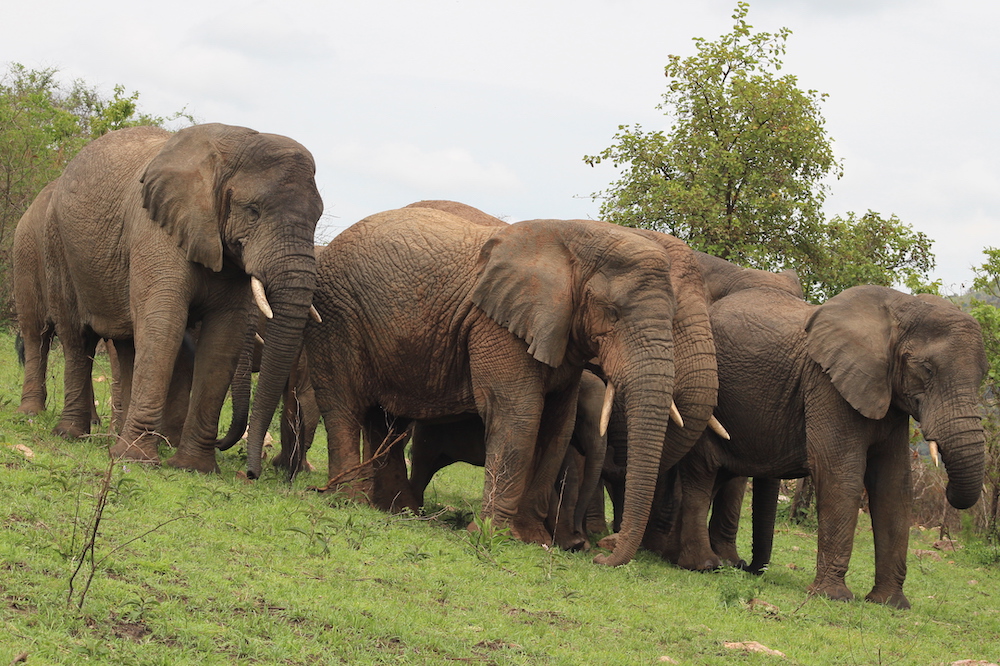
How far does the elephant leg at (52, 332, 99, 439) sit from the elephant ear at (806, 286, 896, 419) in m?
7.21

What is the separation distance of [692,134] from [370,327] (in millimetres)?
11616

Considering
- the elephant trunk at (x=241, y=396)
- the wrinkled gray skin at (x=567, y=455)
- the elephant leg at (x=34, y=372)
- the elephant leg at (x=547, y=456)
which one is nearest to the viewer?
the elephant leg at (x=547, y=456)

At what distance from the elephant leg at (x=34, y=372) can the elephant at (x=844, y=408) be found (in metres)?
7.15

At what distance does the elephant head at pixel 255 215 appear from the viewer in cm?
1034

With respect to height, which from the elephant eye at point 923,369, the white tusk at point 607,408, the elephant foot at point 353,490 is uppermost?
the elephant eye at point 923,369

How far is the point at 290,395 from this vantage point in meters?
15.3

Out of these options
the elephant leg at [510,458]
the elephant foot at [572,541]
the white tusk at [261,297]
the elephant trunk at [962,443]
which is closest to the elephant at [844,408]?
the elephant trunk at [962,443]

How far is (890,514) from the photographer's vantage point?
36.4ft

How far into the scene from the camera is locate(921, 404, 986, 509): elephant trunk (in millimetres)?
10086

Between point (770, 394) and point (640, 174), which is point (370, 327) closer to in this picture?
point (770, 394)

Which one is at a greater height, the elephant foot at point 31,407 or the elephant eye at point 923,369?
the elephant eye at point 923,369

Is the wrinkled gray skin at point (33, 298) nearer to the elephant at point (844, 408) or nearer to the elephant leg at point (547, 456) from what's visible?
the elephant leg at point (547, 456)

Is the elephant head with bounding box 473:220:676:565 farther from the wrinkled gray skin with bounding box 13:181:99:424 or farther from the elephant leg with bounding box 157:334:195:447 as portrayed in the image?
the wrinkled gray skin with bounding box 13:181:99:424

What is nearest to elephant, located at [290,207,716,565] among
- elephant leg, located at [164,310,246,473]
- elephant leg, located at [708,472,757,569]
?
elephant leg, located at [164,310,246,473]
